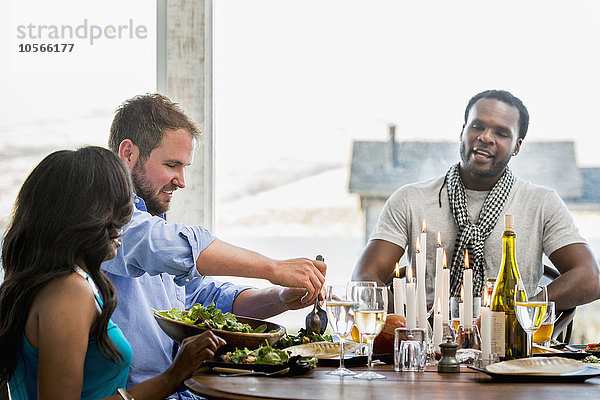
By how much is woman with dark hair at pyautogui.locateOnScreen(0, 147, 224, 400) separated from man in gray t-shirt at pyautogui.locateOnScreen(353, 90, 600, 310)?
1.60 m

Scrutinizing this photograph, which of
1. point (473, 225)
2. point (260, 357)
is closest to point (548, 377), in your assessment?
point (260, 357)

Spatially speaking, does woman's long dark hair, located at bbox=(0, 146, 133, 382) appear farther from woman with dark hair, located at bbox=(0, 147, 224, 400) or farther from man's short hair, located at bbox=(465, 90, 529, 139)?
man's short hair, located at bbox=(465, 90, 529, 139)

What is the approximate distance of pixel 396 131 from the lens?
144 inches

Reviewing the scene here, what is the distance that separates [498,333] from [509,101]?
5.81ft

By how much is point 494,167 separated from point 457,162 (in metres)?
0.30

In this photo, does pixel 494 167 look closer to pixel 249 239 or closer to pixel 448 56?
pixel 448 56

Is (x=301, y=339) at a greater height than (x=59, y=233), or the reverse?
(x=59, y=233)

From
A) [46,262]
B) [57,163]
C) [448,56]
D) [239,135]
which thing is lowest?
[46,262]

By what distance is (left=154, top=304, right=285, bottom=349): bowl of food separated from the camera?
183cm

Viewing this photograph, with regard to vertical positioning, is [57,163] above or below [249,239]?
above

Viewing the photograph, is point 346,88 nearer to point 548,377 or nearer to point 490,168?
point 490,168

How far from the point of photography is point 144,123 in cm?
239

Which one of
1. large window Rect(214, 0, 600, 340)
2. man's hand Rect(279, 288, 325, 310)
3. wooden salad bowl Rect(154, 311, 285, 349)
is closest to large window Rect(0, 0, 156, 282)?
large window Rect(214, 0, 600, 340)

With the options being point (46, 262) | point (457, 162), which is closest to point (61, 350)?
point (46, 262)
